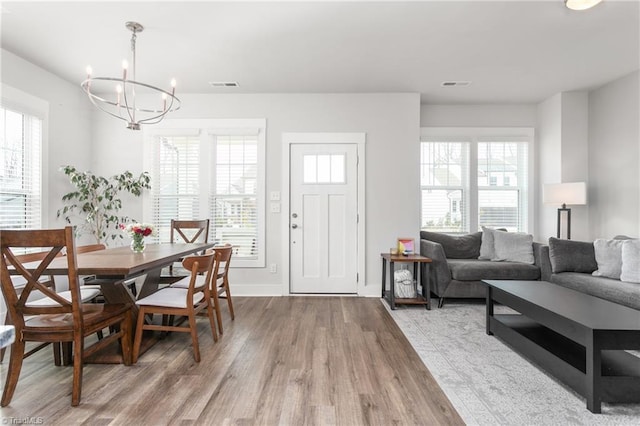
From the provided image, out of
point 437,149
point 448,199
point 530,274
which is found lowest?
point 530,274

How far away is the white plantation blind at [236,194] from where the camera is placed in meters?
4.46

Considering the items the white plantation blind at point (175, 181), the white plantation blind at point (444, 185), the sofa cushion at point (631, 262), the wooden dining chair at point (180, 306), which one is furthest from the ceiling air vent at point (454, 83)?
the wooden dining chair at point (180, 306)

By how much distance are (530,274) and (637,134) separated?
196 cm

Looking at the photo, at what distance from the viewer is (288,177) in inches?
173

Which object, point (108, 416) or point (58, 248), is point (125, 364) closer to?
point (108, 416)

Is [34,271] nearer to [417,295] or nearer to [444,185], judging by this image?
[417,295]

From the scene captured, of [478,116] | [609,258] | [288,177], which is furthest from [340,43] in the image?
[609,258]

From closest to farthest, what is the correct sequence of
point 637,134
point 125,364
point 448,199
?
point 125,364, point 637,134, point 448,199

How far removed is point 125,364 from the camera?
2.33 metres

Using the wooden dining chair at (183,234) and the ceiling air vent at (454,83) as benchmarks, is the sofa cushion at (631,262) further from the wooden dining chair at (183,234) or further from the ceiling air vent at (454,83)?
the wooden dining chair at (183,234)

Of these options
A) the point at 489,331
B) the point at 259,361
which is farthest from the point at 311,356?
the point at 489,331

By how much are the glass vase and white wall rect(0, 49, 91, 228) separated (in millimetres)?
1749

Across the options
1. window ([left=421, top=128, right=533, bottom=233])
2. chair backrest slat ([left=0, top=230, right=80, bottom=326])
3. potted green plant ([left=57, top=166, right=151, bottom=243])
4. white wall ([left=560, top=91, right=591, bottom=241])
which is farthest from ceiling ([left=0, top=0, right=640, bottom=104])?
chair backrest slat ([left=0, top=230, right=80, bottom=326])

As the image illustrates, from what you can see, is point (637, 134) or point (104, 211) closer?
point (637, 134)
